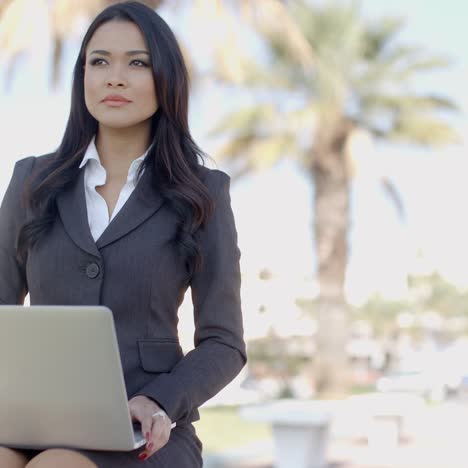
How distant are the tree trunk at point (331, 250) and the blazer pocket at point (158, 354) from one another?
16.8 metres

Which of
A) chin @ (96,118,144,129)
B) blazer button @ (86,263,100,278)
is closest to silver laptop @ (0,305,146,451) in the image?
blazer button @ (86,263,100,278)

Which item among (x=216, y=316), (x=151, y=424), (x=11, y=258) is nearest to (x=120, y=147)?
(x=11, y=258)

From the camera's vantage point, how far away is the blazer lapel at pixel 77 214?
A: 7.01ft

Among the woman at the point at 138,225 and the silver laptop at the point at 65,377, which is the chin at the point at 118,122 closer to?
the woman at the point at 138,225

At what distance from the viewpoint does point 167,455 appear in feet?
6.48

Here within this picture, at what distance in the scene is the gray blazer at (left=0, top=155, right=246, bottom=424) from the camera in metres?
2.09

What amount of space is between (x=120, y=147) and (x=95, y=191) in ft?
0.42

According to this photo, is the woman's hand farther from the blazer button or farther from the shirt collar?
the shirt collar

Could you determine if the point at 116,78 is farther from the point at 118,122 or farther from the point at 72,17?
the point at 72,17

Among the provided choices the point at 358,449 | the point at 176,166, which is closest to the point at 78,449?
the point at 176,166

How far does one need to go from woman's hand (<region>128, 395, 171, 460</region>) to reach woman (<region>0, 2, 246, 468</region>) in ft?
0.10

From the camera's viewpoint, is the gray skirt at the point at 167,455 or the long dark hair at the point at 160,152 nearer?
the gray skirt at the point at 167,455

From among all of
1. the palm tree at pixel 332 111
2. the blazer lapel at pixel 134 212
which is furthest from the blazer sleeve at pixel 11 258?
the palm tree at pixel 332 111

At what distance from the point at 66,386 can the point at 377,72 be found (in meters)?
17.8
